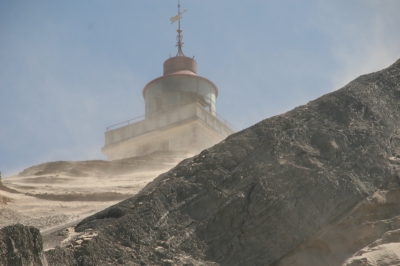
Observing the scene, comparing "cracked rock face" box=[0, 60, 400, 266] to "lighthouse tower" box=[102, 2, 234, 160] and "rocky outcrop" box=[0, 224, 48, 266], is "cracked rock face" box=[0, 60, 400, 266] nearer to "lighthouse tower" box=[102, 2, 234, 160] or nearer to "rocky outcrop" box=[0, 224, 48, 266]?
"rocky outcrop" box=[0, 224, 48, 266]

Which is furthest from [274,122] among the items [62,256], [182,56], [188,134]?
[182,56]

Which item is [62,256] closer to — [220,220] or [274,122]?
[220,220]

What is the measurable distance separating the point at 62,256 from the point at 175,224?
102 centimetres

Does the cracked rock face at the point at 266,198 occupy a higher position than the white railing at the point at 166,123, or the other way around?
the white railing at the point at 166,123

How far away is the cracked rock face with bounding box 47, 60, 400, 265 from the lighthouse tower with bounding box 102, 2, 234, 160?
20835 mm

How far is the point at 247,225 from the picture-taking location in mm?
5254

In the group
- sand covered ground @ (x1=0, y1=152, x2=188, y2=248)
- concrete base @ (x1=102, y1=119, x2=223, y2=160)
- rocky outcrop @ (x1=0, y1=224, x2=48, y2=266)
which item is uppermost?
concrete base @ (x1=102, y1=119, x2=223, y2=160)

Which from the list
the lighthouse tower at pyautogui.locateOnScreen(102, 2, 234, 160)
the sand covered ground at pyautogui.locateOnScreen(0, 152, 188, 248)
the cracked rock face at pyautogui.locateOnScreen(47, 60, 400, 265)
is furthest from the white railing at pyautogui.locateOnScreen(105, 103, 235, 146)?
the cracked rock face at pyautogui.locateOnScreen(47, 60, 400, 265)

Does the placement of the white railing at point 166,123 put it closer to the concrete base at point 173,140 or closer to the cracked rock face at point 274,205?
the concrete base at point 173,140

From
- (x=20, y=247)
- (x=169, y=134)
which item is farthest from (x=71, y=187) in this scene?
(x=20, y=247)

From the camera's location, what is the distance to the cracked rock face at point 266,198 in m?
5.01

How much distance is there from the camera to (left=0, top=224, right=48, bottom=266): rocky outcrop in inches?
154

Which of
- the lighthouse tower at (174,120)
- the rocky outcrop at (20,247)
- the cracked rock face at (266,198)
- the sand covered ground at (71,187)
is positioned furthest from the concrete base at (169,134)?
the rocky outcrop at (20,247)

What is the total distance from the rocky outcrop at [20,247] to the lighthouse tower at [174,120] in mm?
22672
